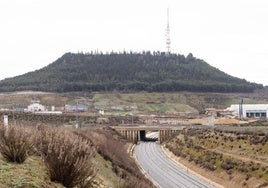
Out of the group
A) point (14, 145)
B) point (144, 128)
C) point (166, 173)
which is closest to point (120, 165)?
point (14, 145)

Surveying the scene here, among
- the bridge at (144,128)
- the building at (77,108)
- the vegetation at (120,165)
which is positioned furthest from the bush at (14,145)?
the building at (77,108)

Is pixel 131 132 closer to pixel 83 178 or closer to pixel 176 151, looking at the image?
pixel 176 151

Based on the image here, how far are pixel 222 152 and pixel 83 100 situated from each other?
127 m

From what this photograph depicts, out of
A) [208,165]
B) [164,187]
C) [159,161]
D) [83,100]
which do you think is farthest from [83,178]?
[83,100]

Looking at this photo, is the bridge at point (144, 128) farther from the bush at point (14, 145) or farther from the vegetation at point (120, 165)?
the bush at point (14, 145)

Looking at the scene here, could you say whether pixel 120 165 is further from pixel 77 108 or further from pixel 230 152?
pixel 77 108

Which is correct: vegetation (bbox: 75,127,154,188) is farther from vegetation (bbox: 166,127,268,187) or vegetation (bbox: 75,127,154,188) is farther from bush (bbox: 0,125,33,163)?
vegetation (bbox: 166,127,268,187)

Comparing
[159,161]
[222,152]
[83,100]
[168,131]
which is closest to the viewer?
[222,152]

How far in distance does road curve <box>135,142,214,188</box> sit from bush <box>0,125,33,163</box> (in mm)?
37387

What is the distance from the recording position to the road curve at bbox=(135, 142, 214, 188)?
52.3 metres

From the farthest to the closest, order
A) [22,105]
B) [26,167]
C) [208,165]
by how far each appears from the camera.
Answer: [22,105] → [208,165] → [26,167]

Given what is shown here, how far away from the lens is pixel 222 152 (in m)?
66.2

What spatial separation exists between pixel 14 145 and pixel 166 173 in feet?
162

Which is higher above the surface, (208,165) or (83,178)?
(83,178)
